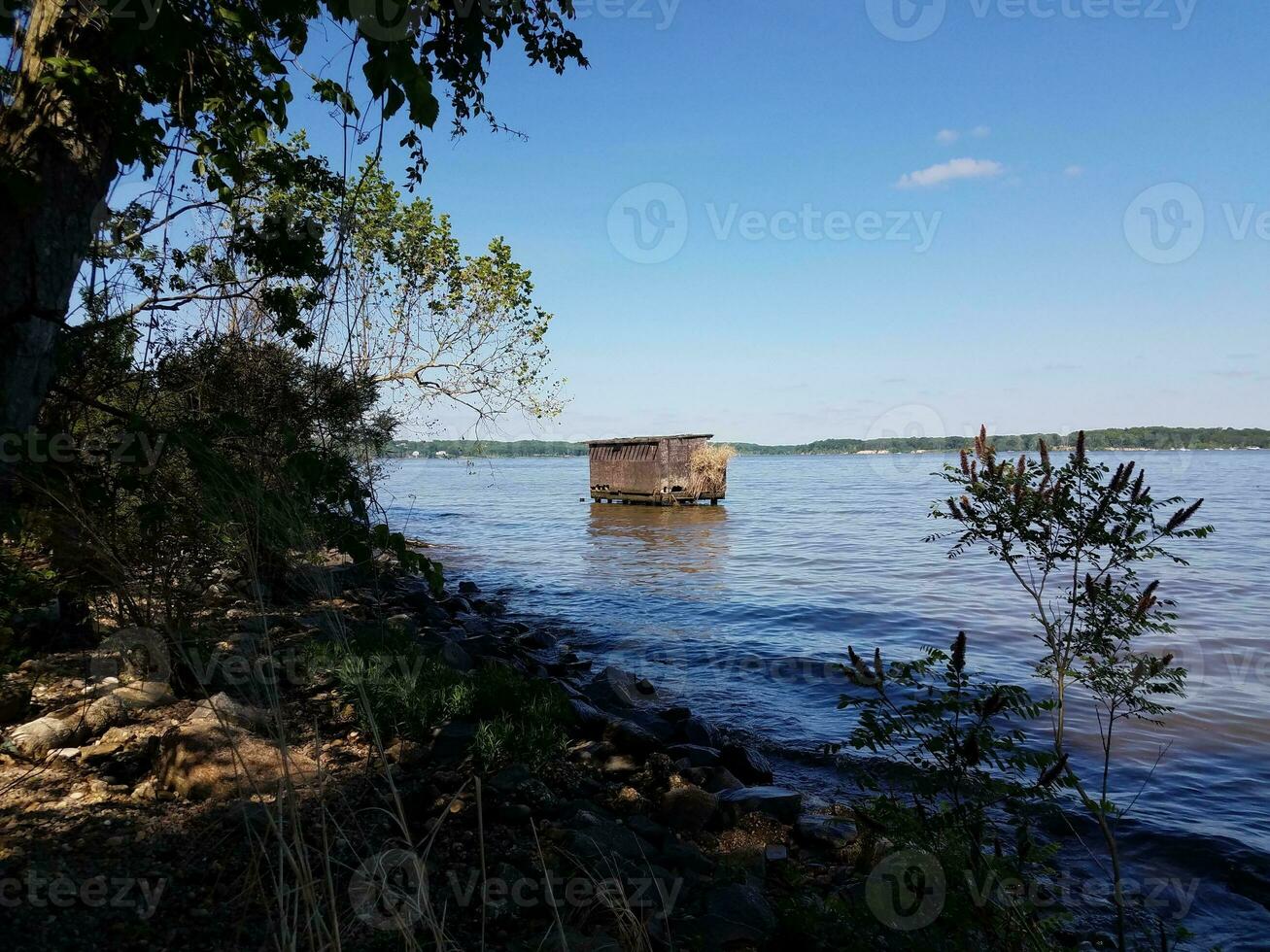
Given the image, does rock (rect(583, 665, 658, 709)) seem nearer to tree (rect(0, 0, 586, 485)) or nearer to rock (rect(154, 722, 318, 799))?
rock (rect(154, 722, 318, 799))

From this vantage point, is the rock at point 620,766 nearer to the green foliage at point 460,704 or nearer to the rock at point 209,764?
the green foliage at point 460,704

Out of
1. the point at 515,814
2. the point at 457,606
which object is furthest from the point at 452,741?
the point at 457,606

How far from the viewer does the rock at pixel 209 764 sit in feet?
13.6

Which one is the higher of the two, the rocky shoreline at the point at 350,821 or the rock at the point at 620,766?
the rocky shoreline at the point at 350,821

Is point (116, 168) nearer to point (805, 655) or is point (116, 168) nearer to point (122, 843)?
point (122, 843)

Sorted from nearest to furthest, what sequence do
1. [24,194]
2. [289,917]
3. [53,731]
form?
[24,194] < [289,917] < [53,731]

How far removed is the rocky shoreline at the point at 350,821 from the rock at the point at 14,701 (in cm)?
1

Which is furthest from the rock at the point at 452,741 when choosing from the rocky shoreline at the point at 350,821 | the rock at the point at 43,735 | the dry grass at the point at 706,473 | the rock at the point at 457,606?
the dry grass at the point at 706,473

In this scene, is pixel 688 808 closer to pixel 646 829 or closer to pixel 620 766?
pixel 646 829

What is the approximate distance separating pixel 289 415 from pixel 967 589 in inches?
597

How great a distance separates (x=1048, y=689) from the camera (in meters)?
9.74

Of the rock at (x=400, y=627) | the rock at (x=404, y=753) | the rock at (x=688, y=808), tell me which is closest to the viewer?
the rock at (x=404, y=753)

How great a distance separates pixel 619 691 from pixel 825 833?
372cm

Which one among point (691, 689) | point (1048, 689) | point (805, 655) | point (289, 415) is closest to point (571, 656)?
point (691, 689)
